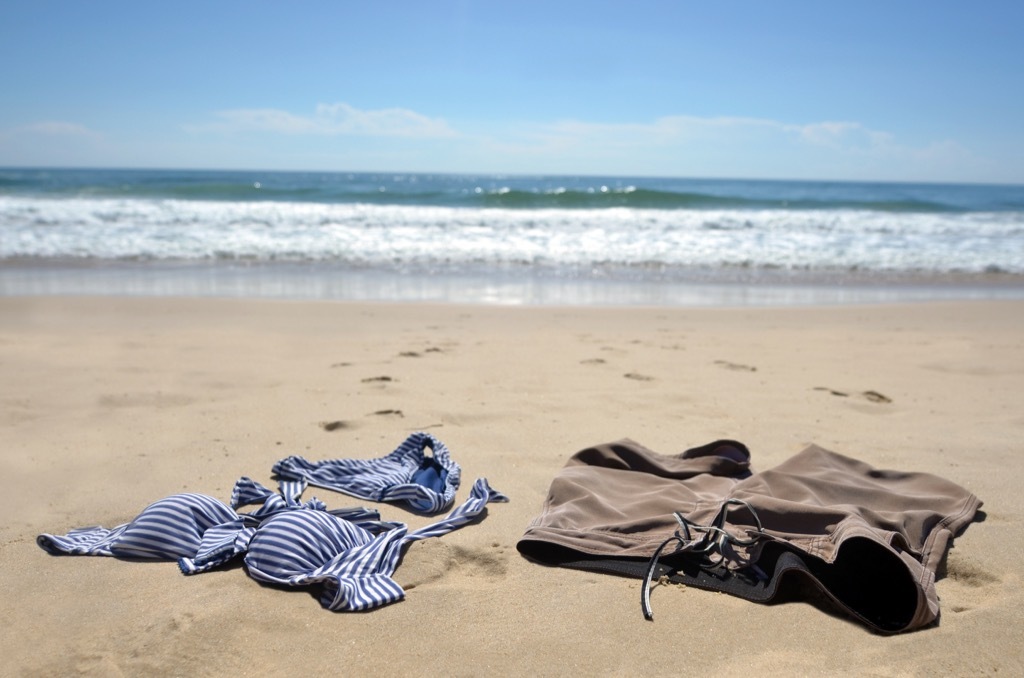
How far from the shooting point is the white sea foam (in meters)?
A: 12.7

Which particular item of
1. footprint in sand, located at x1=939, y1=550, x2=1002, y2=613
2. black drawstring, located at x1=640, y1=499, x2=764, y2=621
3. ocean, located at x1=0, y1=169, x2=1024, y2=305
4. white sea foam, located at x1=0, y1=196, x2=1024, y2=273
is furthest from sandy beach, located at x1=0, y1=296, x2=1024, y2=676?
white sea foam, located at x1=0, y1=196, x2=1024, y2=273

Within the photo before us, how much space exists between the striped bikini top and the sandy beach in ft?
0.18

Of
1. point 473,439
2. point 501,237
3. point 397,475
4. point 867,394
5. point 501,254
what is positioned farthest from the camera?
point 501,237

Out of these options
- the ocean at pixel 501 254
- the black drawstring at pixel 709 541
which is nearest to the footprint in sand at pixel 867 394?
the black drawstring at pixel 709 541

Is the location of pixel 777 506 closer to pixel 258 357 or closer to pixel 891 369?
pixel 891 369

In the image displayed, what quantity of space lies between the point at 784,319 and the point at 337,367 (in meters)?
4.59

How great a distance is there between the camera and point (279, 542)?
260 cm

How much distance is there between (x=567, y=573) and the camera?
2660 mm

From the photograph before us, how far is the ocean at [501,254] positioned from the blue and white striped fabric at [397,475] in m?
5.30

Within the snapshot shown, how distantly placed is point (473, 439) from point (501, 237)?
12268 mm

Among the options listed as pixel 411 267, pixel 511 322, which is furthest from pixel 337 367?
pixel 411 267

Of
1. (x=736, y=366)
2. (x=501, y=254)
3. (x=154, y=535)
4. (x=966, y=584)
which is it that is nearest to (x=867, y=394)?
(x=736, y=366)

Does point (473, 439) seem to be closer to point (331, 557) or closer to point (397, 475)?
point (397, 475)

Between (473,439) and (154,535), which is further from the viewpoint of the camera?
(473,439)
